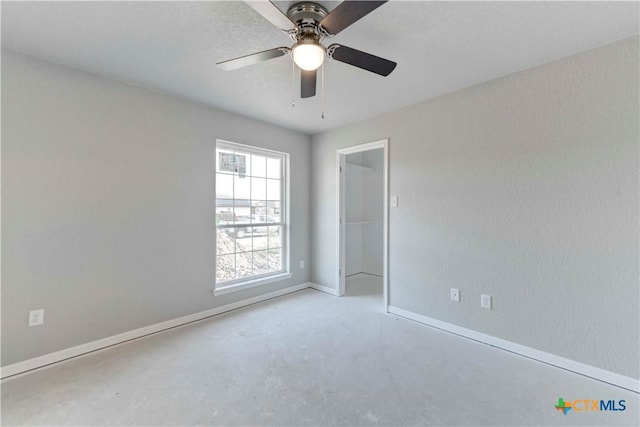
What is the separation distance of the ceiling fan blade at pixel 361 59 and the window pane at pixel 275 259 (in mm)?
2809

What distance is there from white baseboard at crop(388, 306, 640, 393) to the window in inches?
80.3

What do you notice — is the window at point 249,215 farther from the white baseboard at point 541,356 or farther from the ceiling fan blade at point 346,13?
the ceiling fan blade at point 346,13

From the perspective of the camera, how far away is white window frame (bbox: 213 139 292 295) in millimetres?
3232

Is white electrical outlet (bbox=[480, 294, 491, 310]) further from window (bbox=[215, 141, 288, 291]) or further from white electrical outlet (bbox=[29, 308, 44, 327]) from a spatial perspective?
white electrical outlet (bbox=[29, 308, 44, 327])

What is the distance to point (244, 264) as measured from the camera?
3.56 m


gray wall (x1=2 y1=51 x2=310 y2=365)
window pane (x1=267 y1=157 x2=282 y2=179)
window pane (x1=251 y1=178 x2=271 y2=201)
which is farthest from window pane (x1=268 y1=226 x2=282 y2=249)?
gray wall (x1=2 y1=51 x2=310 y2=365)

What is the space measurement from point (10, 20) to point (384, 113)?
3168 mm

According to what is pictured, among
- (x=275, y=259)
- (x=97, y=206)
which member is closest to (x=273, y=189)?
(x=275, y=259)

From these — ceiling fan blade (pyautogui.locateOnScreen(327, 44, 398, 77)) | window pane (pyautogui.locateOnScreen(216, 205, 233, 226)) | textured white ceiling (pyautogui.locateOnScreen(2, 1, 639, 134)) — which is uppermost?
textured white ceiling (pyautogui.locateOnScreen(2, 1, 639, 134))

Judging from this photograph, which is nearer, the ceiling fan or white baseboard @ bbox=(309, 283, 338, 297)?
the ceiling fan

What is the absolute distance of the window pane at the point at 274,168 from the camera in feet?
12.6

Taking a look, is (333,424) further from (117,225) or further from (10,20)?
(10,20)

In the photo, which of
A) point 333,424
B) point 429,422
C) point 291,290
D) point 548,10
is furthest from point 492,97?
point 291,290

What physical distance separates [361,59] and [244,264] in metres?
2.81
